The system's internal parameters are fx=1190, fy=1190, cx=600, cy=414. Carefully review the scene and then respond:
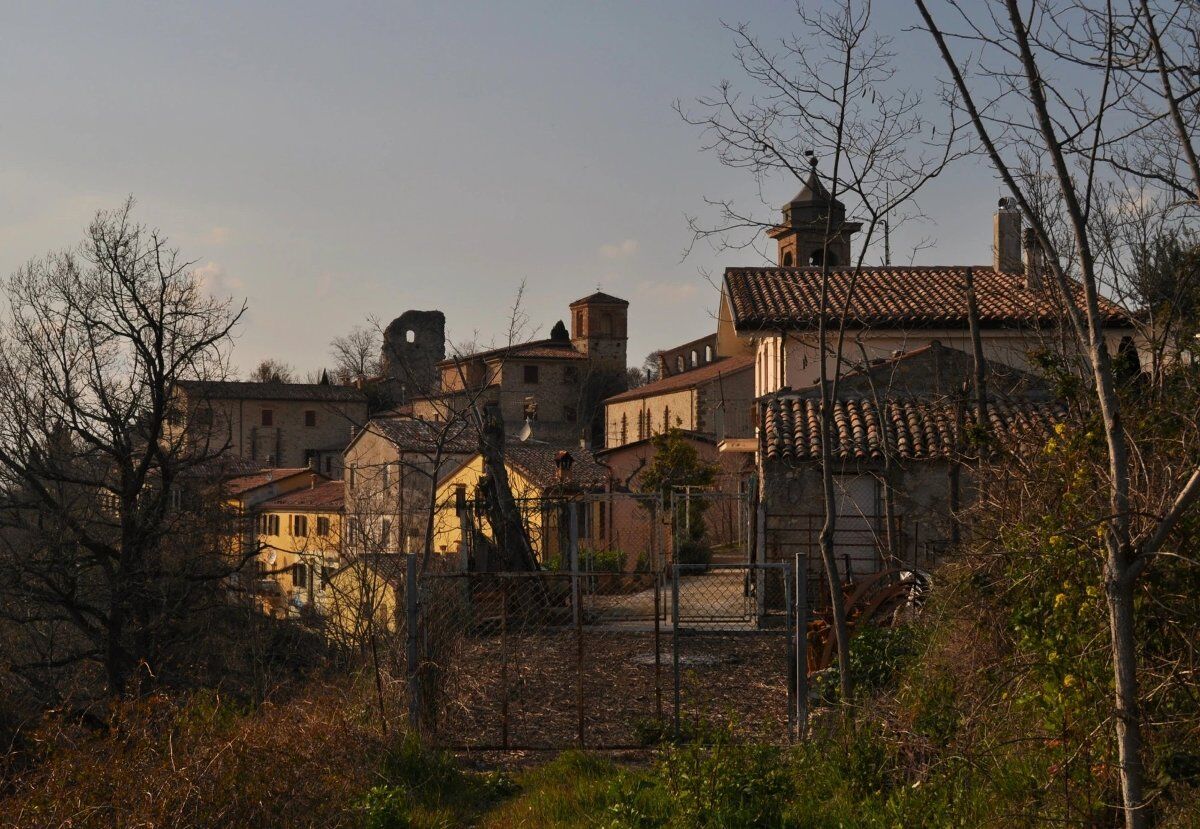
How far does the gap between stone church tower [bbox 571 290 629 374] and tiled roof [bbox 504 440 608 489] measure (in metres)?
38.3

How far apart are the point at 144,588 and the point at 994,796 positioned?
Answer: 1580 centimetres

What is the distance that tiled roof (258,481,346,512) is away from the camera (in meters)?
43.3

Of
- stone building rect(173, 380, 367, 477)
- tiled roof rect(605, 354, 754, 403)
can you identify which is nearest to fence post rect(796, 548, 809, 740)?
tiled roof rect(605, 354, 754, 403)

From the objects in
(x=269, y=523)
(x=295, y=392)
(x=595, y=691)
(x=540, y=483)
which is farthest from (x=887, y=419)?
(x=295, y=392)

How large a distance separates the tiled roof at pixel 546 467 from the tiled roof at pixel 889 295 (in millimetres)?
5858

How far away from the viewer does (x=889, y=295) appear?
26391mm

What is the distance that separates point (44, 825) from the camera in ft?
17.9

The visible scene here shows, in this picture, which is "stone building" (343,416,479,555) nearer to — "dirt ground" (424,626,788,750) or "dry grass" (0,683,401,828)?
"dirt ground" (424,626,788,750)

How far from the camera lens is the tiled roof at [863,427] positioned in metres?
17.7

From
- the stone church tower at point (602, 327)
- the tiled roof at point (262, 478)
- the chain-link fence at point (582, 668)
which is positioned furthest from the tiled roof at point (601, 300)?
the chain-link fence at point (582, 668)

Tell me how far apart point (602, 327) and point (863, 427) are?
189 ft

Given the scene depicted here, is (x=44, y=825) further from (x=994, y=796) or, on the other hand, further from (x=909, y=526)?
(x=909, y=526)

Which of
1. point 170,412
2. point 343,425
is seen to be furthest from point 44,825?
point 343,425

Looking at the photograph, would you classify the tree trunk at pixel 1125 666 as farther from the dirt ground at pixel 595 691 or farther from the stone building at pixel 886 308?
the stone building at pixel 886 308
